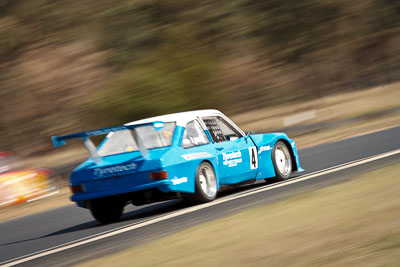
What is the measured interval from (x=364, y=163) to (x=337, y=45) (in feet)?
117

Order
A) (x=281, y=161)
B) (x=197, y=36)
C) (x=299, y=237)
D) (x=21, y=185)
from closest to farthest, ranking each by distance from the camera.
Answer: (x=299, y=237) < (x=281, y=161) < (x=21, y=185) < (x=197, y=36)

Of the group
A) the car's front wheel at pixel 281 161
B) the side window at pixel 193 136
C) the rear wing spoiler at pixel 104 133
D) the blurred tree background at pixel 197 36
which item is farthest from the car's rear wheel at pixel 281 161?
the blurred tree background at pixel 197 36

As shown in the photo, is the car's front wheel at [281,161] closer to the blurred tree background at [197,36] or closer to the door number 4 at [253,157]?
the door number 4 at [253,157]

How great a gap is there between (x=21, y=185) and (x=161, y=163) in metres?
7.74

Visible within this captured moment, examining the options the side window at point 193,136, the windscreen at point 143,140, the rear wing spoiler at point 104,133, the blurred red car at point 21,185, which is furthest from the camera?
the blurred red car at point 21,185

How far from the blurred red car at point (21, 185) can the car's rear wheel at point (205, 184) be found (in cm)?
714

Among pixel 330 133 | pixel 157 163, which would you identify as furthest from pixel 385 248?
pixel 330 133

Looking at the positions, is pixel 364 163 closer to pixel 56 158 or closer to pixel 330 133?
pixel 330 133

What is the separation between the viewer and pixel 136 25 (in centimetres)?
4325

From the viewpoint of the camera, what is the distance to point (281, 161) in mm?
11344

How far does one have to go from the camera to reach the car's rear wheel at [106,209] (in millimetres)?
9484

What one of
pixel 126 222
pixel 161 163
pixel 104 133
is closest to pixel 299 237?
pixel 161 163

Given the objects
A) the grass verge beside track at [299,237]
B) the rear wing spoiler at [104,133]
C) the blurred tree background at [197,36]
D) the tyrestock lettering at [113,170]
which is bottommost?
the grass verge beside track at [299,237]

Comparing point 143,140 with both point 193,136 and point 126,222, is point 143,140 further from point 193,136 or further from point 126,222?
point 126,222
